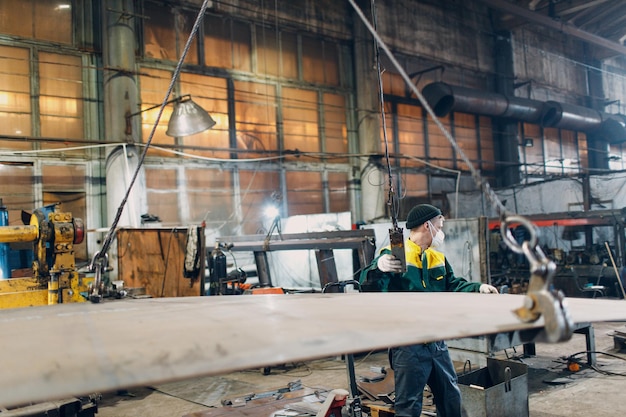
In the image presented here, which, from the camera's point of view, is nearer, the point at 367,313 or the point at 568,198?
the point at 367,313

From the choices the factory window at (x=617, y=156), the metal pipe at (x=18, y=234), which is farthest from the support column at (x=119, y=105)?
the factory window at (x=617, y=156)

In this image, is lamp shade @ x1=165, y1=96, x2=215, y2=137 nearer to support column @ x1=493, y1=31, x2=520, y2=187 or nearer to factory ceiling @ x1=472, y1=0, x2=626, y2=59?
factory ceiling @ x1=472, y1=0, x2=626, y2=59

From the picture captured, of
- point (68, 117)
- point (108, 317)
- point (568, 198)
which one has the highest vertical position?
point (68, 117)

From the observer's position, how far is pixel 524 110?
1409 centimetres

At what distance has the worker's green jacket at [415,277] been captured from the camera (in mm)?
2816

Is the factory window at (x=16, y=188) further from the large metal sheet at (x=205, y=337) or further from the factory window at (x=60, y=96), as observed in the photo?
the large metal sheet at (x=205, y=337)

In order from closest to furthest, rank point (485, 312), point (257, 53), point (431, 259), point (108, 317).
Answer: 1. point (485, 312)
2. point (108, 317)
3. point (431, 259)
4. point (257, 53)

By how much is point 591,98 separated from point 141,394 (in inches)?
723

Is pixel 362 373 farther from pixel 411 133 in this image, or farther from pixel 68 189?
pixel 411 133

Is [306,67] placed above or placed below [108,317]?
above

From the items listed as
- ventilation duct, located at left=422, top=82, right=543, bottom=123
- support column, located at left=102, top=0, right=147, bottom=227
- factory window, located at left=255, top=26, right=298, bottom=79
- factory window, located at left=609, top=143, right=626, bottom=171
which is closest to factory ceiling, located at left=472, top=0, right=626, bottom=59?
ventilation duct, located at left=422, top=82, right=543, bottom=123

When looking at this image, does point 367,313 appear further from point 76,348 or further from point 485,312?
point 76,348

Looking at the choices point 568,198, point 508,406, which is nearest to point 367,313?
point 508,406

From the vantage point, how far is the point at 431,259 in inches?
116
